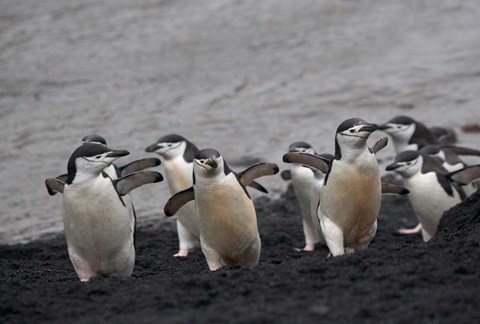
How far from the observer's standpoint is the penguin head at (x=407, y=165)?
9.31m

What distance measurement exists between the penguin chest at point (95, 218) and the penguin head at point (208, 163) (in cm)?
63

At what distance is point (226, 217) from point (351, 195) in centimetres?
91

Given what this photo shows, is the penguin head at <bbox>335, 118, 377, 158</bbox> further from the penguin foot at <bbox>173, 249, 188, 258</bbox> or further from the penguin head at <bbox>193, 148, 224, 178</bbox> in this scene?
the penguin foot at <bbox>173, 249, 188, 258</bbox>

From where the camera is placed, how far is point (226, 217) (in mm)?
7293

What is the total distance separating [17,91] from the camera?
52.3 ft

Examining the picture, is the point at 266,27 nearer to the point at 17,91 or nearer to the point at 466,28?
the point at 466,28

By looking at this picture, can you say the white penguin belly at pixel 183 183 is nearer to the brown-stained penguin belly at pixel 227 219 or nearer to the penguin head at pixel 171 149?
the penguin head at pixel 171 149

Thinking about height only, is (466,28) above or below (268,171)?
below

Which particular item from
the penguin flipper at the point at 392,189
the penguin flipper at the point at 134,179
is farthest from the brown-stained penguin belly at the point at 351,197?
the penguin flipper at the point at 134,179

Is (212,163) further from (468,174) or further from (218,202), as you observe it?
(468,174)

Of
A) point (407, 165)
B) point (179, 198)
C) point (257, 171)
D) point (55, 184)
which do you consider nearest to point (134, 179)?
point (179, 198)

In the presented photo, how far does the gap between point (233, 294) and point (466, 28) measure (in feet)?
43.9

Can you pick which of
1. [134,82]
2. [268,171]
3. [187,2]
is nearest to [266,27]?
[187,2]

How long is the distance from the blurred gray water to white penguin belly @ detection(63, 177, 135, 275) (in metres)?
3.05
